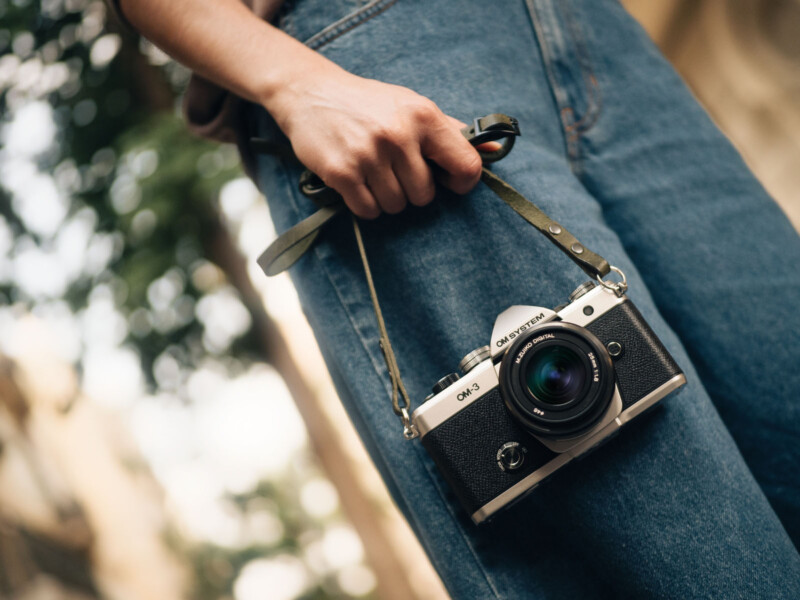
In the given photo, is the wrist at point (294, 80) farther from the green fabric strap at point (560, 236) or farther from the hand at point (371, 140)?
the green fabric strap at point (560, 236)

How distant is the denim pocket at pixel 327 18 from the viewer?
0.52 meters

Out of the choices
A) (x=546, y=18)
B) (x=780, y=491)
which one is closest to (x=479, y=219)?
(x=546, y=18)

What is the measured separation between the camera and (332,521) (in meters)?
1.84

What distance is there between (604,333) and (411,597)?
1675mm

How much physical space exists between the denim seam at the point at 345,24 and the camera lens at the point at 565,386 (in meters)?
0.35

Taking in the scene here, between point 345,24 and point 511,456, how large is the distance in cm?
45

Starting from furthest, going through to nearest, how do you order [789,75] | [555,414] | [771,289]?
[789,75]
[771,289]
[555,414]

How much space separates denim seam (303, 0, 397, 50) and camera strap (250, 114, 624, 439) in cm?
11

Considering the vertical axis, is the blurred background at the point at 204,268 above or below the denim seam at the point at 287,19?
below

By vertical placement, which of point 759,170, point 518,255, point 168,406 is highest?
point 518,255

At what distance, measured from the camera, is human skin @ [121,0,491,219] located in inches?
17.3

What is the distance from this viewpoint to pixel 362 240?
51cm

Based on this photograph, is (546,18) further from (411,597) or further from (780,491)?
(411,597)

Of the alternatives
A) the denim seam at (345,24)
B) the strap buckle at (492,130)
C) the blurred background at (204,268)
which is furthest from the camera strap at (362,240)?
the blurred background at (204,268)
